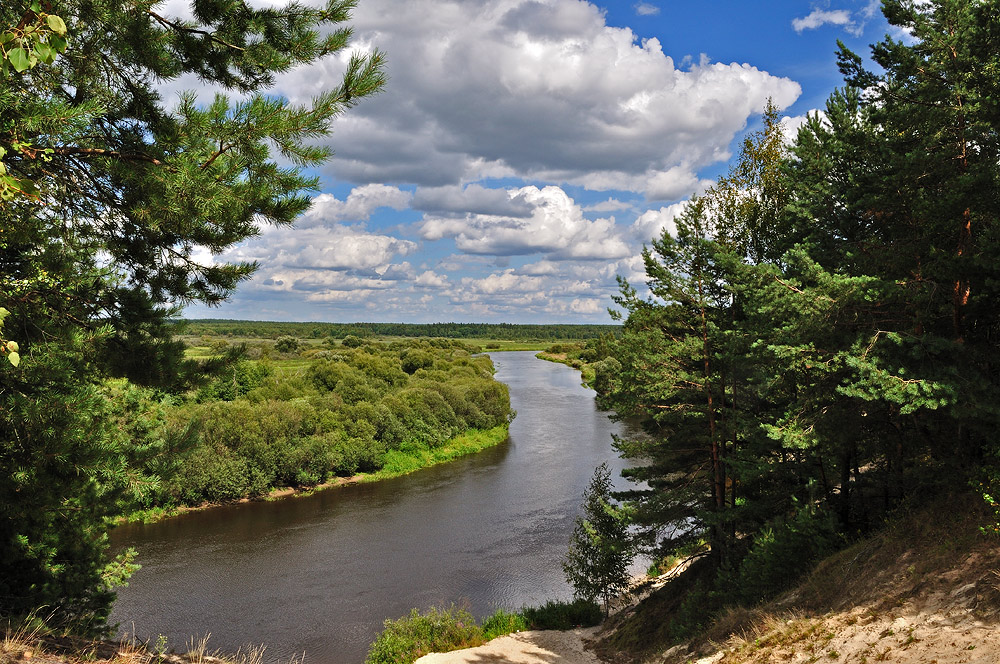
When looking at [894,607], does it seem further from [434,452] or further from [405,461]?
[434,452]

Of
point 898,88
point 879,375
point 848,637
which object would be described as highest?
point 898,88

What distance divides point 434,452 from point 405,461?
281 centimetres

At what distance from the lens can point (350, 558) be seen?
924 inches

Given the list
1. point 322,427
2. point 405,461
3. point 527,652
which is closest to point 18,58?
point 527,652

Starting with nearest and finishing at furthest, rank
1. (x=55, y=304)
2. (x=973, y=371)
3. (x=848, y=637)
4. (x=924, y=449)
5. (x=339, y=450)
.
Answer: (x=55, y=304)
(x=848, y=637)
(x=973, y=371)
(x=924, y=449)
(x=339, y=450)

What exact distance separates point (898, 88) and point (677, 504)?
1039cm

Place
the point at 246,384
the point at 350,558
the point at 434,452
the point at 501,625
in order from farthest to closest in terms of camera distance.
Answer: the point at 246,384 → the point at 434,452 → the point at 350,558 → the point at 501,625

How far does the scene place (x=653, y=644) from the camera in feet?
47.0

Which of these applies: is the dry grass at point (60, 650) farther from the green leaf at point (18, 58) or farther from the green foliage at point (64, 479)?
the green leaf at point (18, 58)

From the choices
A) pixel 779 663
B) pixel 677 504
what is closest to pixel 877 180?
pixel 779 663

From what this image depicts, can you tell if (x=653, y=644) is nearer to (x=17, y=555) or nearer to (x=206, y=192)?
(x=17, y=555)

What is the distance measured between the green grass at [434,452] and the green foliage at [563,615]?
21433mm

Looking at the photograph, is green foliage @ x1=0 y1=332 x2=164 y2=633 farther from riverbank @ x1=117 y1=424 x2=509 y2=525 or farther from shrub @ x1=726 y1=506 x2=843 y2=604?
riverbank @ x1=117 y1=424 x2=509 y2=525

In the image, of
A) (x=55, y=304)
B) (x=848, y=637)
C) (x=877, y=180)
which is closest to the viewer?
(x=55, y=304)
